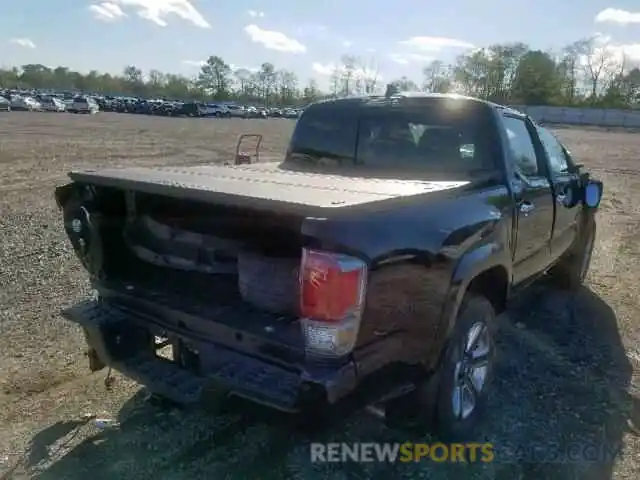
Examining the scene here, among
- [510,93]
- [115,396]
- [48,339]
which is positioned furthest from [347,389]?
[510,93]

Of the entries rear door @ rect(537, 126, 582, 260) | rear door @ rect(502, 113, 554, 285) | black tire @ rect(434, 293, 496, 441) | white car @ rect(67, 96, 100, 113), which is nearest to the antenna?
rear door @ rect(502, 113, 554, 285)

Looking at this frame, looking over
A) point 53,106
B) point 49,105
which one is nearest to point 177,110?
point 53,106

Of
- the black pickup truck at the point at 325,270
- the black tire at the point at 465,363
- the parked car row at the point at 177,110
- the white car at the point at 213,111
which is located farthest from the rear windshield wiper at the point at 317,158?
the white car at the point at 213,111

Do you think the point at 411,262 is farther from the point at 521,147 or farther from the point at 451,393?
the point at 521,147

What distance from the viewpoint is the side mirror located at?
529 centimetres

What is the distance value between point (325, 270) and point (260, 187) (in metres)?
0.82

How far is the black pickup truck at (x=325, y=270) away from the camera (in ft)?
7.74

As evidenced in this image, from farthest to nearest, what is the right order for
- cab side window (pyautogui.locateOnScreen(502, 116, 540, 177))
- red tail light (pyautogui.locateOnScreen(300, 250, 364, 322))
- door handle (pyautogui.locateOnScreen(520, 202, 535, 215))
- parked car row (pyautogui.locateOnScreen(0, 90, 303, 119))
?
parked car row (pyautogui.locateOnScreen(0, 90, 303, 119)) < cab side window (pyautogui.locateOnScreen(502, 116, 540, 177)) < door handle (pyautogui.locateOnScreen(520, 202, 535, 215)) < red tail light (pyautogui.locateOnScreen(300, 250, 364, 322))

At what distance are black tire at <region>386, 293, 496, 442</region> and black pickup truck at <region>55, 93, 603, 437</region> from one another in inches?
0.5

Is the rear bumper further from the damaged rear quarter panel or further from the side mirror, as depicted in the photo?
the side mirror

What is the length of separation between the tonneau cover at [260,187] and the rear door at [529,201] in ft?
2.48

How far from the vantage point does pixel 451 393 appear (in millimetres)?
3094

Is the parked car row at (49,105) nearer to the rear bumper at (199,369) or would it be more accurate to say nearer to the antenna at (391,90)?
the antenna at (391,90)

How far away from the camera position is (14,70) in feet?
394
